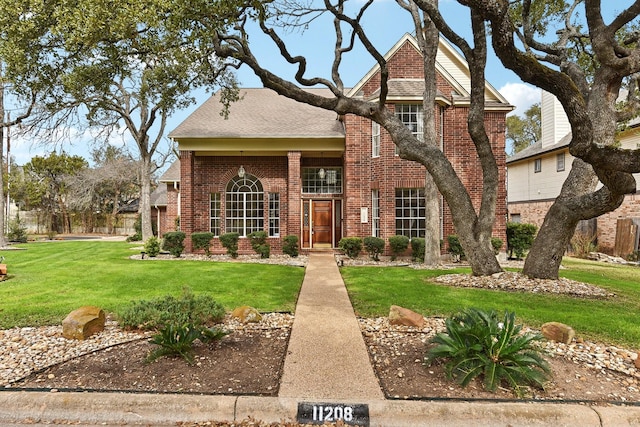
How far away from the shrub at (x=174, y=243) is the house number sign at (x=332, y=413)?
11.8m

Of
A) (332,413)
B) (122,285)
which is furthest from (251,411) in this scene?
(122,285)

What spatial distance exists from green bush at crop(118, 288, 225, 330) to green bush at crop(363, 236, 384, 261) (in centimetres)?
820

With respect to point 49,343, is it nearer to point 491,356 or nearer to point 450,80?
point 491,356

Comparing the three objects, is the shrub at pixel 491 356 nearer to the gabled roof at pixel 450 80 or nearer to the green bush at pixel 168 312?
the green bush at pixel 168 312

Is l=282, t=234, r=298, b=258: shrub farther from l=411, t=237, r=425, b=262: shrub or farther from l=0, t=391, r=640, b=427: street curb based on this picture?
l=0, t=391, r=640, b=427: street curb

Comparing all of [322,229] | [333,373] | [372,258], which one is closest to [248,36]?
[333,373]

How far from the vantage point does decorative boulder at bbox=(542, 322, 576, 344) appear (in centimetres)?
462

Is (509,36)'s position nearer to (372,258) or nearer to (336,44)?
(336,44)

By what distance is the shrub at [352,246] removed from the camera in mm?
13060

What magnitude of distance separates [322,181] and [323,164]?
0.70m

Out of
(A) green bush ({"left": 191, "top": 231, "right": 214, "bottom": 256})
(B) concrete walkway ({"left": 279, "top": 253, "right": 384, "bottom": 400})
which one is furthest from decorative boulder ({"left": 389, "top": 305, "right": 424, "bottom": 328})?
(A) green bush ({"left": 191, "top": 231, "right": 214, "bottom": 256})

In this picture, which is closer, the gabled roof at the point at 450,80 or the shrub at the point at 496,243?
the shrub at the point at 496,243

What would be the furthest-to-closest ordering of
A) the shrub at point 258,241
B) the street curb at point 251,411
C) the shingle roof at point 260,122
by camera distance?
the shingle roof at point 260,122 → the shrub at point 258,241 → the street curb at point 251,411

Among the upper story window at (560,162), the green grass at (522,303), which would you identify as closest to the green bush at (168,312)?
the green grass at (522,303)
